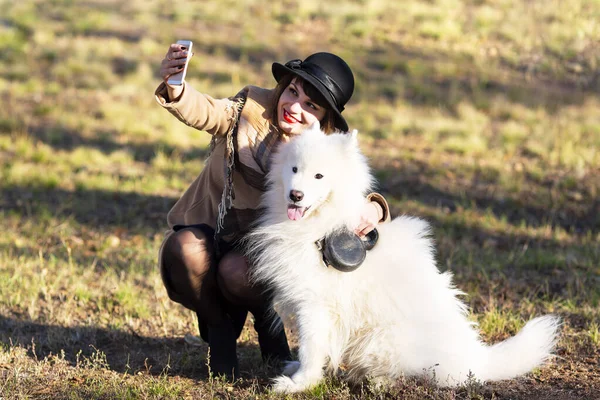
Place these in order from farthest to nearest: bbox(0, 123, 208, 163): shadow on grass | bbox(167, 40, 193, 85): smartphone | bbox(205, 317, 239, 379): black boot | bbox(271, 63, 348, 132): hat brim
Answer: bbox(0, 123, 208, 163): shadow on grass, bbox(205, 317, 239, 379): black boot, bbox(271, 63, 348, 132): hat brim, bbox(167, 40, 193, 85): smartphone

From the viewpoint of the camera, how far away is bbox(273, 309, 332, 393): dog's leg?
333 cm

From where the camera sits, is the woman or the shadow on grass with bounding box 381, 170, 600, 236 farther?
the shadow on grass with bounding box 381, 170, 600, 236

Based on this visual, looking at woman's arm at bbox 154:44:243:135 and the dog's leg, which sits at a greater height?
woman's arm at bbox 154:44:243:135

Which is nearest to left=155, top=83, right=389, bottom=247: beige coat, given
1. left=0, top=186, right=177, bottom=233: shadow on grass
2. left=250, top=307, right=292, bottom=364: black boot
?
left=250, top=307, right=292, bottom=364: black boot

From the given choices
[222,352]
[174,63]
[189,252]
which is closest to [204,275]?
[189,252]

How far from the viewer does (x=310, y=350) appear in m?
3.34

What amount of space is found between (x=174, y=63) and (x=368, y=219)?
50.8 inches

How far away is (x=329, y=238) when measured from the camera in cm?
334

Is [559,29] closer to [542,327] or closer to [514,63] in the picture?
[514,63]

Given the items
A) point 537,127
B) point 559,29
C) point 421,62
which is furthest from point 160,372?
point 559,29

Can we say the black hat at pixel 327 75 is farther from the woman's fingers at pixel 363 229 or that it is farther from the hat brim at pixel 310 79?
the woman's fingers at pixel 363 229

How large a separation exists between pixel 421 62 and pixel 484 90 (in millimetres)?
2056

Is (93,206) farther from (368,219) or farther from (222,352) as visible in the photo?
(368,219)

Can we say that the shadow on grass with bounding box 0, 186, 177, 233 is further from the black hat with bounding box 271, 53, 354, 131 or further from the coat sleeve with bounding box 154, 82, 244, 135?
the black hat with bounding box 271, 53, 354, 131
